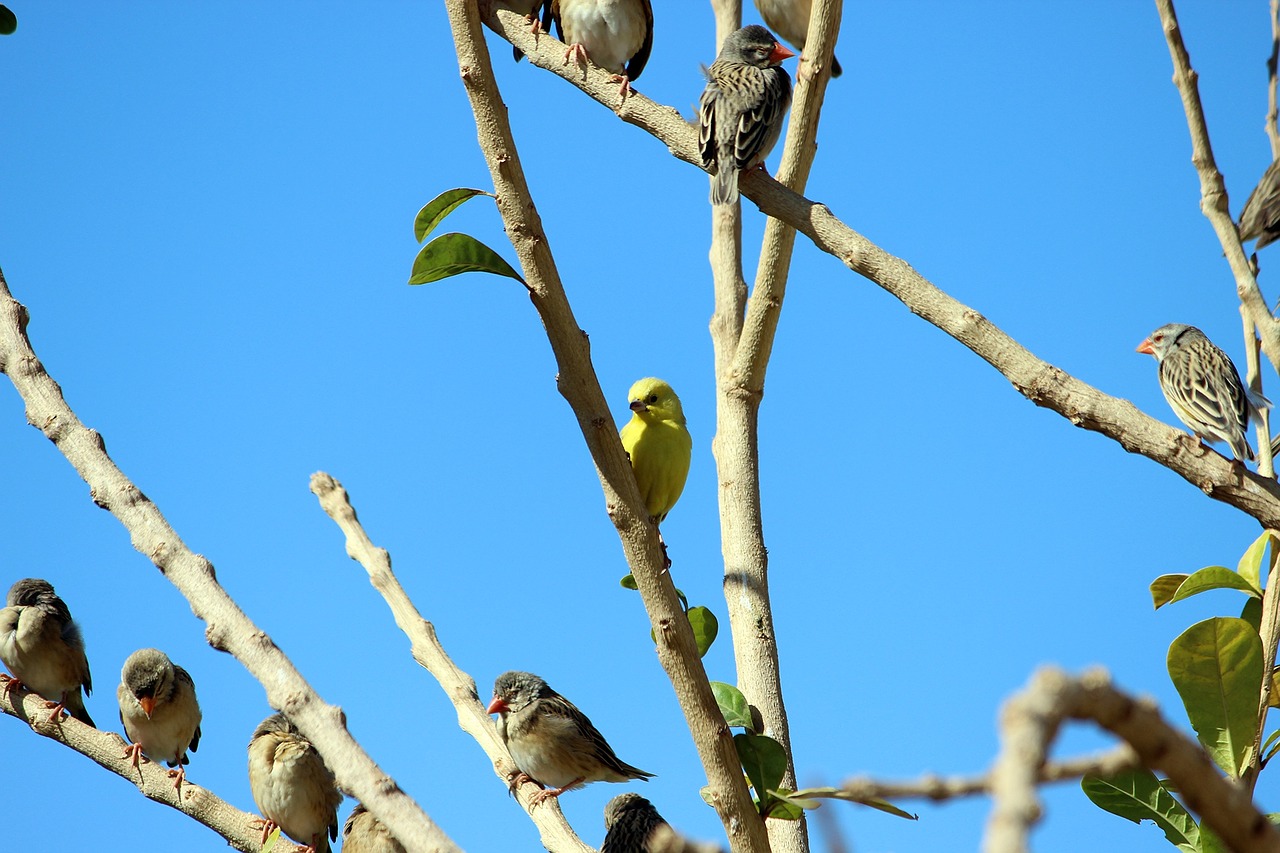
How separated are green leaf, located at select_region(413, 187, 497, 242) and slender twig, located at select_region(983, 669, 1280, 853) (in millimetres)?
2627

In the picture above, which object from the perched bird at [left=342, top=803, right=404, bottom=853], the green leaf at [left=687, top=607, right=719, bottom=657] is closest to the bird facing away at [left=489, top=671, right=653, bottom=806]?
the perched bird at [left=342, top=803, right=404, bottom=853]

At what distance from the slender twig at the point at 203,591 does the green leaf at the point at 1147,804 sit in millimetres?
1888

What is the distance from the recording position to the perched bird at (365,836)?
571 cm

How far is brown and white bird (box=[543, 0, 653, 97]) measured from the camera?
5.40 m

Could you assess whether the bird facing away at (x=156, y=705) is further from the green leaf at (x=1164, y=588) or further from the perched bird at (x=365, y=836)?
the green leaf at (x=1164, y=588)

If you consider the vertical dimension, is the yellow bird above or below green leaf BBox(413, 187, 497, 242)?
above

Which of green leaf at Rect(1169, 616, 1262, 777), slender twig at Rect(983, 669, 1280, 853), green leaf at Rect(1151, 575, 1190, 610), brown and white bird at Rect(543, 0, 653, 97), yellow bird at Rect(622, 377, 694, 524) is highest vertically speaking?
brown and white bird at Rect(543, 0, 653, 97)

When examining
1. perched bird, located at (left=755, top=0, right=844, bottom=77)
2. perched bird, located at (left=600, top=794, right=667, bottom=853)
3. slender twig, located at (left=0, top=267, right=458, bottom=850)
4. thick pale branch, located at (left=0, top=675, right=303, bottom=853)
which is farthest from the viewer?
perched bird, located at (left=755, top=0, right=844, bottom=77)

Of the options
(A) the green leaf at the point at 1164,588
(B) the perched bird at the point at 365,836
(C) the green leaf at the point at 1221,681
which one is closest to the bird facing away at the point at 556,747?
(B) the perched bird at the point at 365,836

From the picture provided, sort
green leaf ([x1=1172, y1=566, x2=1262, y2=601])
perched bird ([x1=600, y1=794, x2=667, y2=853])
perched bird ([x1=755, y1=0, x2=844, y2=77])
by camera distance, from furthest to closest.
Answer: perched bird ([x1=755, y1=0, x2=844, y2=77]) → perched bird ([x1=600, y1=794, x2=667, y2=853]) → green leaf ([x1=1172, y1=566, x2=1262, y2=601])

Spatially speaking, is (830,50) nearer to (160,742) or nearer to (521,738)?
(521,738)

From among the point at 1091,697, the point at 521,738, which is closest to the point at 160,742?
the point at 521,738

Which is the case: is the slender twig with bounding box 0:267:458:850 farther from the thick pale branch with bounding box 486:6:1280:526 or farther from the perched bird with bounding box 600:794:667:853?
the perched bird with bounding box 600:794:667:853

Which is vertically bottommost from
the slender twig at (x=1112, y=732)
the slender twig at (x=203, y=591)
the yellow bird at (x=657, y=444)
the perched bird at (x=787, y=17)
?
the slender twig at (x=1112, y=732)
